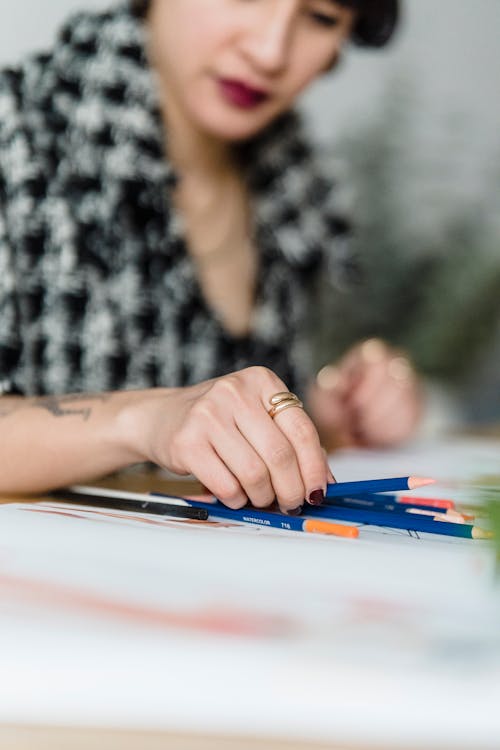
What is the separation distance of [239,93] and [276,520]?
0.56m

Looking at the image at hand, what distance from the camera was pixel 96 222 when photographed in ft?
2.83

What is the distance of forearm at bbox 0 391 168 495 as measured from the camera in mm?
500

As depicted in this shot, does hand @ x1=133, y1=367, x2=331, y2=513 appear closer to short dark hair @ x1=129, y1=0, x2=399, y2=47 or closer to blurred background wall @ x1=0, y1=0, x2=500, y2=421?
short dark hair @ x1=129, y1=0, x2=399, y2=47

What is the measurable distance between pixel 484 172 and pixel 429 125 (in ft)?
0.51

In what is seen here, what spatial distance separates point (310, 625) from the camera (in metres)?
0.27

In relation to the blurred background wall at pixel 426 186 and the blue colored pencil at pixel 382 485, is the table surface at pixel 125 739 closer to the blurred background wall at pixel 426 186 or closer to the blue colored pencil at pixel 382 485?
the blue colored pencil at pixel 382 485

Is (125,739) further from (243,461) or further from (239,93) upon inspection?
(239,93)

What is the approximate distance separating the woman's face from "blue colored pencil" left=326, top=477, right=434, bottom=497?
1.77 ft

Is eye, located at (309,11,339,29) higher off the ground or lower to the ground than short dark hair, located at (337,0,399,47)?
lower

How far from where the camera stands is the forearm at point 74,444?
500 millimetres

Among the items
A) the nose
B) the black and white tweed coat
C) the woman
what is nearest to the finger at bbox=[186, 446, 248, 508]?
the woman

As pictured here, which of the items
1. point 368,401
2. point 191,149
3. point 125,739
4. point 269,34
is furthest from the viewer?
point 191,149

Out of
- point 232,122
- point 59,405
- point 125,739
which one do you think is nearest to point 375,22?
point 232,122

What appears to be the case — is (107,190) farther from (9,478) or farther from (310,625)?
(310,625)
